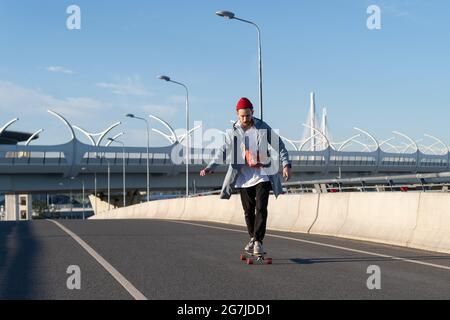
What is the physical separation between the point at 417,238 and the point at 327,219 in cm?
339

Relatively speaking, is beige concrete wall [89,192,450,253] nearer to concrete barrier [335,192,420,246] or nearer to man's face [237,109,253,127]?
concrete barrier [335,192,420,246]

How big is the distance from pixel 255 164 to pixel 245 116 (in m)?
0.60

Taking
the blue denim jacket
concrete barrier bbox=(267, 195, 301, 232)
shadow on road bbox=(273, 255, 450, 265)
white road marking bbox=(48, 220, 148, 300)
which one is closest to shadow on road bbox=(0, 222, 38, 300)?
white road marking bbox=(48, 220, 148, 300)

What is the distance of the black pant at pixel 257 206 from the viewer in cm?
825

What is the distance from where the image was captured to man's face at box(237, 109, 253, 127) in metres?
8.15

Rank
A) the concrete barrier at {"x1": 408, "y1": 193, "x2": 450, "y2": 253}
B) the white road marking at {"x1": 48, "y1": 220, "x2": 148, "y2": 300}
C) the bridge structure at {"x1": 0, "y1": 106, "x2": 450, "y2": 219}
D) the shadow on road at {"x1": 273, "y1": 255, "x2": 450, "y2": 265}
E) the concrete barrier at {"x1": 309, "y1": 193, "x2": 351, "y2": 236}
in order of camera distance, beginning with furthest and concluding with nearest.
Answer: the bridge structure at {"x1": 0, "y1": 106, "x2": 450, "y2": 219} → the concrete barrier at {"x1": 309, "y1": 193, "x2": 351, "y2": 236} → the concrete barrier at {"x1": 408, "y1": 193, "x2": 450, "y2": 253} → the shadow on road at {"x1": 273, "y1": 255, "x2": 450, "y2": 265} → the white road marking at {"x1": 48, "y1": 220, "x2": 148, "y2": 300}

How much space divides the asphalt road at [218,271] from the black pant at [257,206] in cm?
45

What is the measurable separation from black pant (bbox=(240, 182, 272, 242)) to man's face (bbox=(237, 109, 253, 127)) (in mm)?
764

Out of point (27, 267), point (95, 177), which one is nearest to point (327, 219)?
point (27, 267)

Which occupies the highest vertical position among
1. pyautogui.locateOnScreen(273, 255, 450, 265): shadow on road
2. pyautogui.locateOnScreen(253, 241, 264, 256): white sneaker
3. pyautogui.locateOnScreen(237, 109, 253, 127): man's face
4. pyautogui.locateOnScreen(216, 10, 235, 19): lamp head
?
pyautogui.locateOnScreen(216, 10, 235, 19): lamp head

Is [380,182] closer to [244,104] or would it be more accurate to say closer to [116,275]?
[244,104]

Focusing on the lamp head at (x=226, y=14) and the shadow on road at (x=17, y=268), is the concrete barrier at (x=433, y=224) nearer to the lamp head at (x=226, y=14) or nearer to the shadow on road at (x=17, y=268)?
the shadow on road at (x=17, y=268)
